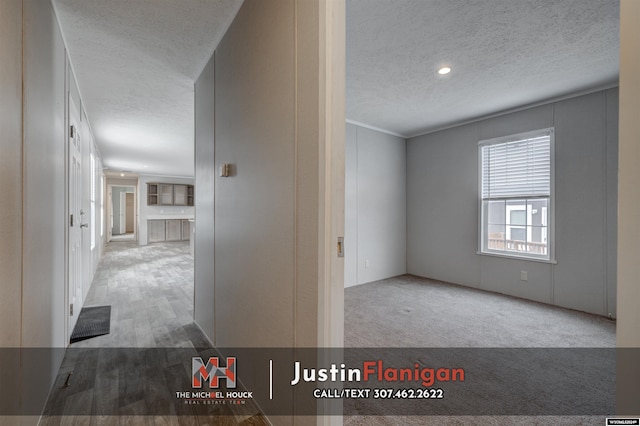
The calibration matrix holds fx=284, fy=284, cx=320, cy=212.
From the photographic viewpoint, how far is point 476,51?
2604 millimetres

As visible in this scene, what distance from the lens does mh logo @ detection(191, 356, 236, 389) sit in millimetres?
2024

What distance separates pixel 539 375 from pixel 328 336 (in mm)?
1994

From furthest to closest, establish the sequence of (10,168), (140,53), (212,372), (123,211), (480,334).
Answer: (123,211), (480,334), (140,53), (212,372), (10,168)

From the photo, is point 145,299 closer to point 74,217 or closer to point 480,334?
point 74,217

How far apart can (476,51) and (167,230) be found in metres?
10.9

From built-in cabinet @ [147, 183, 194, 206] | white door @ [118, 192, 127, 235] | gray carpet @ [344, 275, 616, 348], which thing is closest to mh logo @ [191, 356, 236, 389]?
gray carpet @ [344, 275, 616, 348]

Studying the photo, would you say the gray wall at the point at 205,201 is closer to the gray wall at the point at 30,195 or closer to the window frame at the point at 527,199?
the gray wall at the point at 30,195

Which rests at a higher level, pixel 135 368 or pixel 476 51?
pixel 476 51

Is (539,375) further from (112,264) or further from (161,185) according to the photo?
(161,185)

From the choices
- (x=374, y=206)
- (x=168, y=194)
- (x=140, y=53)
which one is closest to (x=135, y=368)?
(x=140, y=53)

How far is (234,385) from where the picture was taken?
2.00 meters

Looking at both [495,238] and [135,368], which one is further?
[495,238]

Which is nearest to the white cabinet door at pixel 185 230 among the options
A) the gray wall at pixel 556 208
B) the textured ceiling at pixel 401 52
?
the textured ceiling at pixel 401 52

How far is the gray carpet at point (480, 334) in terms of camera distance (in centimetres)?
171
